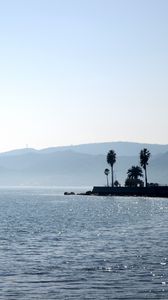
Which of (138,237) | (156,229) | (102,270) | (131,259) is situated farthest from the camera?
(156,229)

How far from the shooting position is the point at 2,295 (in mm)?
41188

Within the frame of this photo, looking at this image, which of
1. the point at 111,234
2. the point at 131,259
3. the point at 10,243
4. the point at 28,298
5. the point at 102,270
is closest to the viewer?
the point at 28,298

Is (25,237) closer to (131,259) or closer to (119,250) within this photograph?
(119,250)

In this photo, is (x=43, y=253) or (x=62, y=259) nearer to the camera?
(x=62, y=259)

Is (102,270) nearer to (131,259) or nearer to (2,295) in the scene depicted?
(131,259)

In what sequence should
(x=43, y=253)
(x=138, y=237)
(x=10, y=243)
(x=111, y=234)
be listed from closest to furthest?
(x=43, y=253)
(x=10, y=243)
(x=138, y=237)
(x=111, y=234)

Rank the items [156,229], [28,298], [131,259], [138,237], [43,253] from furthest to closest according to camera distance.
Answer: [156,229] → [138,237] → [43,253] → [131,259] → [28,298]

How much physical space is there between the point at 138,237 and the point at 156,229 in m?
14.7

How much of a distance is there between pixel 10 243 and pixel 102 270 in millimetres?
25061

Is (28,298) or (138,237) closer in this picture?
(28,298)

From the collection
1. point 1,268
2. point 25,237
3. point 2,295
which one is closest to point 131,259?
point 1,268

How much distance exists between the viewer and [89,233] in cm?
8756

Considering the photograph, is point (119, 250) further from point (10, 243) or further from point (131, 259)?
point (10, 243)

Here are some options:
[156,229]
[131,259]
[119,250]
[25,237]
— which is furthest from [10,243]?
[156,229]
